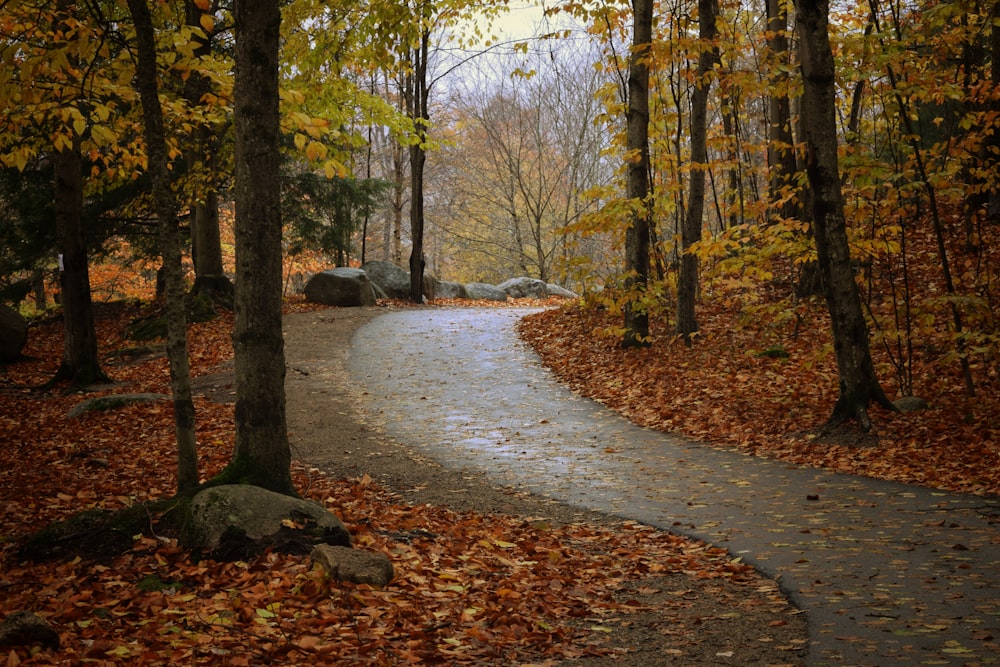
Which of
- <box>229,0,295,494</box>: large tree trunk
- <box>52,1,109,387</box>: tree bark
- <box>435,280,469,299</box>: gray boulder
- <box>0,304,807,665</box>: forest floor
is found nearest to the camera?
<box>0,304,807,665</box>: forest floor

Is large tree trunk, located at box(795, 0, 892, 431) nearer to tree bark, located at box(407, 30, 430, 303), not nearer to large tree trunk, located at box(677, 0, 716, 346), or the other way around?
large tree trunk, located at box(677, 0, 716, 346)

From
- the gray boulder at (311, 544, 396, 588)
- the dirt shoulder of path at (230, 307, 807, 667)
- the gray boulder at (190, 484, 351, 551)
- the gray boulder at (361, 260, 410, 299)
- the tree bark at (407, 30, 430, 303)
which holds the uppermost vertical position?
the tree bark at (407, 30, 430, 303)

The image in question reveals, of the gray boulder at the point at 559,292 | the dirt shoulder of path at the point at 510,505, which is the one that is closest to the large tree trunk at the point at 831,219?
the dirt shoulder of path at the point at 510,505

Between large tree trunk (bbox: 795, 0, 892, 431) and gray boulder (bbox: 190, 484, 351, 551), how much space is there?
6.38m

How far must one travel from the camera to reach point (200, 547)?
5.33 metres

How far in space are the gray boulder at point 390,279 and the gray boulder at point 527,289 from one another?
5574mm

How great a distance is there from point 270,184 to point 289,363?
10507mm

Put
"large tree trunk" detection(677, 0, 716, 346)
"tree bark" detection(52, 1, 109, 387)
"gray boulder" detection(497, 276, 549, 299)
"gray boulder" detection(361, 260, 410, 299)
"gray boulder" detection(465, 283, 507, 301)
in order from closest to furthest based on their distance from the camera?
"tree bark" detection(52, 1, 109, 387) < "large tree trunk" detection(677, 0, 716, 346) < "gray boulder" detection(361, 260, 410, 299) < "gray boulder" detection(465, 283, 507, 301) < "gray boulder" detection(497, 276, 549, 299)

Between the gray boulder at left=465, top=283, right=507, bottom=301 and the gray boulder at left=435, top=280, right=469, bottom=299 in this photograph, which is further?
the gray boulder at left=465, top=283, right=507, bottom=301

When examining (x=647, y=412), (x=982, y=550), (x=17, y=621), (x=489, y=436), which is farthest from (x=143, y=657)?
(x=647, y=412)

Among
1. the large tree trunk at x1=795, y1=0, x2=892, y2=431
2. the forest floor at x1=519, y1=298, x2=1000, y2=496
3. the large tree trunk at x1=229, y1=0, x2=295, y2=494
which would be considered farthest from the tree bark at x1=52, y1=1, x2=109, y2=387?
the large tree trunk at x1=795, y1=0, x2=892, y2=431

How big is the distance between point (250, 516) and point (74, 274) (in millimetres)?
10837

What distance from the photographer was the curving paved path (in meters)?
4.36

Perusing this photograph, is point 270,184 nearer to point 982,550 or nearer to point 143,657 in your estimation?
point 143,657
